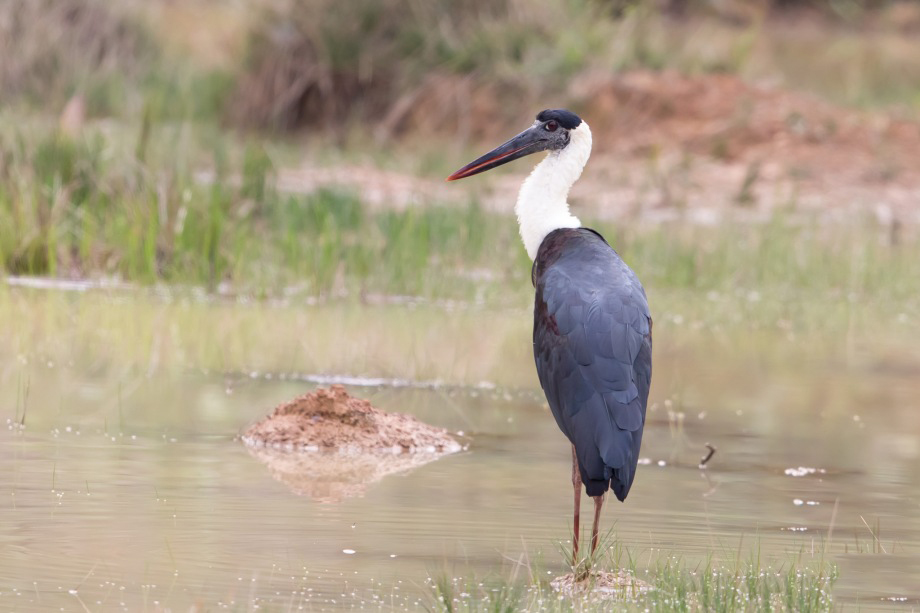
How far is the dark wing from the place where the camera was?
4.72m

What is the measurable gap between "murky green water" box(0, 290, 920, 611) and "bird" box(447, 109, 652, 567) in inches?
14.2

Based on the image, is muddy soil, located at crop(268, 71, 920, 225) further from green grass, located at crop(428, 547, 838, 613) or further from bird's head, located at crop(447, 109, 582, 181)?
green grass, located at crop(428, 547, 838, 613)

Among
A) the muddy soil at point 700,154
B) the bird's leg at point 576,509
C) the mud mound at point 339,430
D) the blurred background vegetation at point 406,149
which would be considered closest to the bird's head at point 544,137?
the mud mound at point 339,430

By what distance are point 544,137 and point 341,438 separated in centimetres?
141

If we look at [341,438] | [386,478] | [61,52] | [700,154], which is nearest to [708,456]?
[386,478]

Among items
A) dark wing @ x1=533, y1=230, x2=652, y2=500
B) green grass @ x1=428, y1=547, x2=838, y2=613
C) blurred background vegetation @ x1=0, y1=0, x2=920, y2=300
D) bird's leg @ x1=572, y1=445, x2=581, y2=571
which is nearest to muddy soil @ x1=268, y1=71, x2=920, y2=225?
blurred background vegetation @ x1=0, y1=0, x2=920, y2=300

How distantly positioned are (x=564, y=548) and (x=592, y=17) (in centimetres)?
1612

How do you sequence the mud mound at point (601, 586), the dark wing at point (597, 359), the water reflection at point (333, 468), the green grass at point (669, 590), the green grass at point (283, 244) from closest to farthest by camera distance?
the green grass at point (669, 590), the mud mound at point (601, 586), the dark wing at point (597, 359), the water reflection at point (333, 468), the green grass at point (283, 244)

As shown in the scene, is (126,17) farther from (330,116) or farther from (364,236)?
(364,236)

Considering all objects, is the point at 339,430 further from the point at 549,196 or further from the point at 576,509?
the point at 576,509

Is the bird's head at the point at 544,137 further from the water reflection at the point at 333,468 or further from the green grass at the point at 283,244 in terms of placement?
the green grass at the point at 283,244

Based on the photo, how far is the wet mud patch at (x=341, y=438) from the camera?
6180 mm

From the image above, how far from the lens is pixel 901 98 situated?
22109 mm

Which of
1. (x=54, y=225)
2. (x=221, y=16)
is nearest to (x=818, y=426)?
(x=54, y=225)
